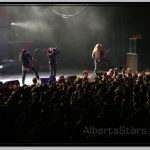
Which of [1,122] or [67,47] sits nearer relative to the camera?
[1,122]

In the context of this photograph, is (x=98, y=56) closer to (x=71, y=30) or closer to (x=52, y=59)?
(x=71, y=30)

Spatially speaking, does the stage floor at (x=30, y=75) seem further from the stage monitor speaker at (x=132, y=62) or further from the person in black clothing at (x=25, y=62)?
the stage monitor speaker at (x=132, y=62)

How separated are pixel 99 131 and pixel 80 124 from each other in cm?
28

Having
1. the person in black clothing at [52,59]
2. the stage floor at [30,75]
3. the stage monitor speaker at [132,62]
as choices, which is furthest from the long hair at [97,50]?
the person in black clothing at [52,59]

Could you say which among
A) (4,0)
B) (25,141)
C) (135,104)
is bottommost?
(25,141)

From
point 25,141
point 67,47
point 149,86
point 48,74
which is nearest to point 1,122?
point 25,141

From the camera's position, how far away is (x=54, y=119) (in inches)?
328

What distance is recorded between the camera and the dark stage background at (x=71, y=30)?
8.44 m

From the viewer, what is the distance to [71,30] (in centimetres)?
873

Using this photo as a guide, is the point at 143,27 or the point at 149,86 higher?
the point at 143,27

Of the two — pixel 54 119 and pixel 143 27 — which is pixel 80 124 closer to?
pixel 54 119

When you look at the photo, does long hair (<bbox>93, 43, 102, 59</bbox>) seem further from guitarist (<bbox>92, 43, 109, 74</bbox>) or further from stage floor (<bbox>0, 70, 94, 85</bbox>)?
stage floor (<bbox>0, 70, 94, 85</bbox>)

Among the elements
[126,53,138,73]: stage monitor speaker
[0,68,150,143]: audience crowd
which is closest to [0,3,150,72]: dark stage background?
→ [126,53,138,73]: stage monitor speaker

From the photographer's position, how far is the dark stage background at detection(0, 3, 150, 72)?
8.44 meters
